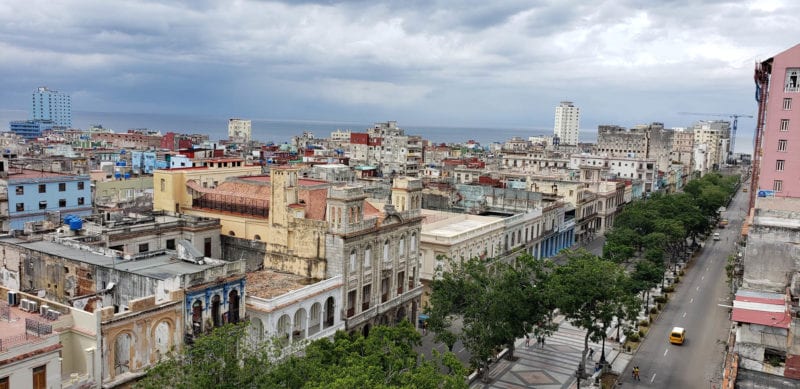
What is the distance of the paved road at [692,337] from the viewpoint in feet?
177

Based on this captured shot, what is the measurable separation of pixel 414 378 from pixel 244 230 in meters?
33.2

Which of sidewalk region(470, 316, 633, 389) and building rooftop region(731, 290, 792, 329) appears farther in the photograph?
sidewalk region(470, 316, 633, 389)

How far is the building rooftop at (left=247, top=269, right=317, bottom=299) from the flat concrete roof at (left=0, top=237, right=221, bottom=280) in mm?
6104

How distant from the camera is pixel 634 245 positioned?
9050cm

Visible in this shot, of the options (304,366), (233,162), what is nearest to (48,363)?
(304,366)

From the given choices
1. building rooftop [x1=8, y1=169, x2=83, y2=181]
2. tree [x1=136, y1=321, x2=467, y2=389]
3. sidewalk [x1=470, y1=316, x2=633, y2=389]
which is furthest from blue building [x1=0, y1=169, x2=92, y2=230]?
sidewalk [x1=470, y1=316, x2=633, y2=389]

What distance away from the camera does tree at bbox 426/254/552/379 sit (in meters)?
48.6

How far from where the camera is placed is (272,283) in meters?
50.9

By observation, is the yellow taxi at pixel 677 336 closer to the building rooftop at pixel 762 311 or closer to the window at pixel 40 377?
the building rooftop at pixel 762 311

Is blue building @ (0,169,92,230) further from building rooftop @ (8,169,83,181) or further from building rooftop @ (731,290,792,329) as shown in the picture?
building rooftop @ (731,290,792,329)

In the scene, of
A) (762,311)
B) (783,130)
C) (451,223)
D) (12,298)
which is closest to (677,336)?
(762,311)

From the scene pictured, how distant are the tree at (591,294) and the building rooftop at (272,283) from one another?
68.3 feet

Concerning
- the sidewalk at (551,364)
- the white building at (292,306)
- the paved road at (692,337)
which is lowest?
the sidewalk at (551,364)

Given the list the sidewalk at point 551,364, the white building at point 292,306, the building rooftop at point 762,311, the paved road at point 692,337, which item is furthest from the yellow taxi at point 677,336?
the white building at point 292,306
